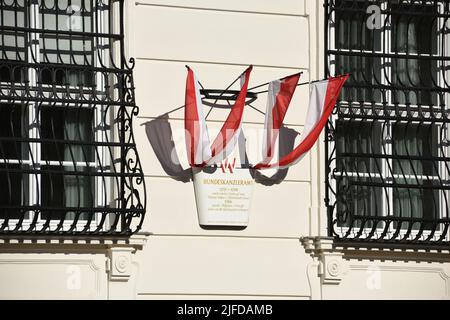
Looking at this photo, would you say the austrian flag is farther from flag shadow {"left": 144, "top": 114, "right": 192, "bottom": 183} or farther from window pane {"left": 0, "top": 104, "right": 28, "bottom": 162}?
window pane {"left": 0, "top": 104, "right": 28, "bottom": 162}

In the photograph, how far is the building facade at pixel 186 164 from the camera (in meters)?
12.9

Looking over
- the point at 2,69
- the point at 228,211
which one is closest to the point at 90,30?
the point at 2,69

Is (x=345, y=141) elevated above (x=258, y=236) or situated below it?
above

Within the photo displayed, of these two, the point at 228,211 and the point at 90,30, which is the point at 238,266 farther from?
the point at 90,30

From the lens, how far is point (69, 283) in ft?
41.9

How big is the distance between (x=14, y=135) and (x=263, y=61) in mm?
2435

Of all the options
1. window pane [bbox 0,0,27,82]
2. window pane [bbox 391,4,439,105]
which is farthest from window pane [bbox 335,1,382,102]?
window pane [bbox 0,0,27,82]

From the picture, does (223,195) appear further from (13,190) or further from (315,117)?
(13,190)

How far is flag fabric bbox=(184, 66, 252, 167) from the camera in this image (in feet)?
43.1

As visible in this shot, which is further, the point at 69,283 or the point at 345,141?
the point at 345,141

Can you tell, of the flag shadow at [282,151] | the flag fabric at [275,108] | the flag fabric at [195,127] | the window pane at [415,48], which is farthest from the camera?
the window pane at [415,48]

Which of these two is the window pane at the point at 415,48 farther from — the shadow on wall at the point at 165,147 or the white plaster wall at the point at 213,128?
the shadow on wall at the point at 165,147

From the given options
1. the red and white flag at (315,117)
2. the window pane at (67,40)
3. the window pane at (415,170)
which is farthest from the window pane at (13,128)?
the window pane at (415,170)

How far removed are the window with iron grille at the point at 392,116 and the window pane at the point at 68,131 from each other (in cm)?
226
